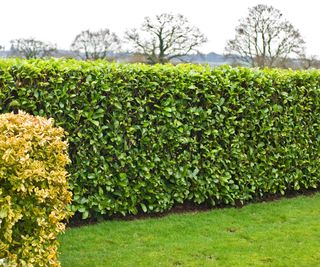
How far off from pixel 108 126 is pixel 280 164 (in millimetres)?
3043

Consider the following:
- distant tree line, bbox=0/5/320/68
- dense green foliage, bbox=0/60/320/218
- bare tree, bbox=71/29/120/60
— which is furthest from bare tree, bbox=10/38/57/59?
dense green foliage, bbox=0/60/320/218

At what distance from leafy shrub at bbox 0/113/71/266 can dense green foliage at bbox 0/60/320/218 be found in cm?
180

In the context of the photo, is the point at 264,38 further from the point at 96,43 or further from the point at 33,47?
the point at 33,47

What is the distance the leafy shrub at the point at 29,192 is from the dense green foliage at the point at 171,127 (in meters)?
1.80

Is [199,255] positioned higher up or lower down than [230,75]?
lower down

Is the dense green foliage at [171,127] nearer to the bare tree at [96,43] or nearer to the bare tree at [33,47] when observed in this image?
the bare tree at [33,47]

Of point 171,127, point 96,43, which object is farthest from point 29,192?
point 96,43

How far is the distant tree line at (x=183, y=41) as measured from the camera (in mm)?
28391

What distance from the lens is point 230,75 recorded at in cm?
657

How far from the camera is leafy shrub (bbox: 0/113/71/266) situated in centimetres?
287

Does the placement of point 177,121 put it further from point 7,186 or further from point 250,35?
point 250,35

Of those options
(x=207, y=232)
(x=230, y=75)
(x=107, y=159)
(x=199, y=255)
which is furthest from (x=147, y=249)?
(x=230, y=75)

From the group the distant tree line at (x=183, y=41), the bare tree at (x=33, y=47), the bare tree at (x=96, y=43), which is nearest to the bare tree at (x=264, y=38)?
the distant tree line at (x=183, y=41)

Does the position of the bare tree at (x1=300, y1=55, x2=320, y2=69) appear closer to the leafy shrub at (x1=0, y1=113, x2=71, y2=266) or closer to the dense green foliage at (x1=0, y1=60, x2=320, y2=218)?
the dense green foliage at (x1=0, y1=60, x2=320, y2=218)
